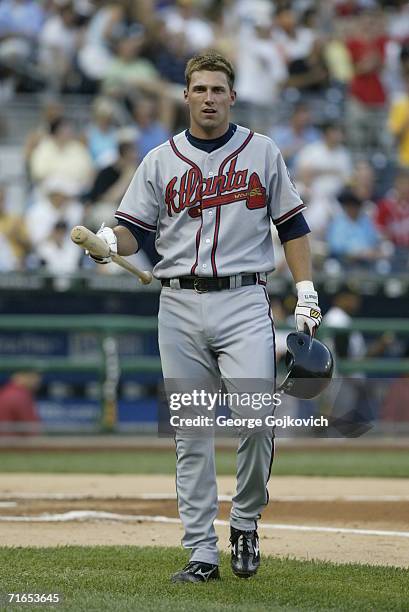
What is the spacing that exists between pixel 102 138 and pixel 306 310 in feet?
30.1

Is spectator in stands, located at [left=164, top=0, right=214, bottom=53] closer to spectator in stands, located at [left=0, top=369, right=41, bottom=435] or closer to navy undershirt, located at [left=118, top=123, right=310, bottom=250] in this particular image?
spectator in stands, located at [left=0, top=369, right=41, bottom=435]

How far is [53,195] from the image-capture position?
13.1 meters

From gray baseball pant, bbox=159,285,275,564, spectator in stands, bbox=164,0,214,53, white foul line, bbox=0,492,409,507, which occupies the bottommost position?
white foul line, bbox=0,492,409,507

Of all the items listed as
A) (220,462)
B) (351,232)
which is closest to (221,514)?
(220,462)

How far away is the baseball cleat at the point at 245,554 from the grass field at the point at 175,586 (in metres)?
0.04

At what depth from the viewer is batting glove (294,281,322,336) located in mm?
5320

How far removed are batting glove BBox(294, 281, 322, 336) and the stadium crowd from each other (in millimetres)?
7568

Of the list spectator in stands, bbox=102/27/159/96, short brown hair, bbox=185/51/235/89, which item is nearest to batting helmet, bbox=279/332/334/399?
short brown hair, bbox=185/51/235/89

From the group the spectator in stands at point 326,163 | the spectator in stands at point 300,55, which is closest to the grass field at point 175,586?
the spectator in stands at point 326,163

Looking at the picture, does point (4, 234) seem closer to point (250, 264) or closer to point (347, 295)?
point (347, 295)

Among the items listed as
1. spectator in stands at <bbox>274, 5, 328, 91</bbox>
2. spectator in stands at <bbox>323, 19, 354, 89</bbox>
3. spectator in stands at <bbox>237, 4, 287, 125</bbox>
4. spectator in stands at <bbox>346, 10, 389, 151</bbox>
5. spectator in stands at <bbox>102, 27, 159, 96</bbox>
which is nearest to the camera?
spectator in stands at <bbox>102, 27, 159, 96</bbox>

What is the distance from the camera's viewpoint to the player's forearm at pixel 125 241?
5.44 meters

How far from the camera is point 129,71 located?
15.1 m

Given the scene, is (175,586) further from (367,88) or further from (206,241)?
(367,88)
